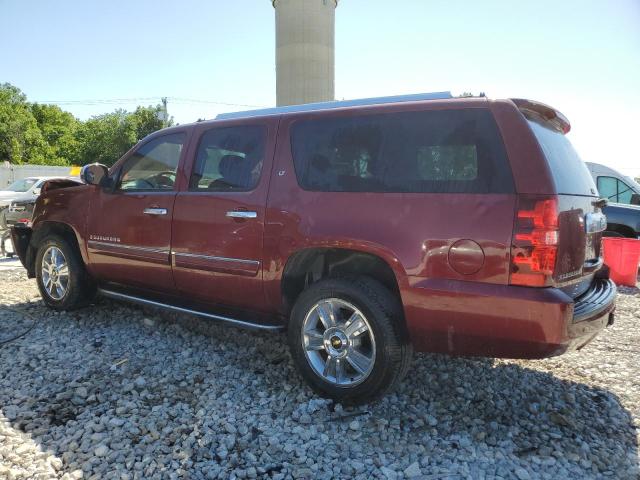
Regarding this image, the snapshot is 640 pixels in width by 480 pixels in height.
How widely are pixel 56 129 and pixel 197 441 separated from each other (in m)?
59.3

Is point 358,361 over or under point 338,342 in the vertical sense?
under

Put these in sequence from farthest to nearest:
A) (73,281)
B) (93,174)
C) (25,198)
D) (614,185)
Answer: (25,198)
(614,185)
(73,281)
(93,174)

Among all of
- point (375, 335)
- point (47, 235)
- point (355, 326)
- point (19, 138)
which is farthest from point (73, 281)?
point (19, 138)

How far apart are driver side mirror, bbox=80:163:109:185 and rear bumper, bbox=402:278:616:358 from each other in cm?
311

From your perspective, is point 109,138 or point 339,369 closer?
point 339,369

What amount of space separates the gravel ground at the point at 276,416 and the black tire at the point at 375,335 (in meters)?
0.12

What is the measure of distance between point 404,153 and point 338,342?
123cm

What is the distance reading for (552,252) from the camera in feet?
8.30

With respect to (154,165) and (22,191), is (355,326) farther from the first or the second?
(22,191)

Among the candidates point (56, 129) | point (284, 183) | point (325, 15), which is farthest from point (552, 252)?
point (56, 129)

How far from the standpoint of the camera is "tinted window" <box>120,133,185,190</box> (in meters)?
4.18

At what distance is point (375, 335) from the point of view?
2.98 meters

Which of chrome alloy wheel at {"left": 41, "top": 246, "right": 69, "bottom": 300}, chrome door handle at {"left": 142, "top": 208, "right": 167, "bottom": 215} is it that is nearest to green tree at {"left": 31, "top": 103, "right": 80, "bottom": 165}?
chrome alloy wheel at {"left": 41, "top": 246, "right": 69, "bottom": 300}

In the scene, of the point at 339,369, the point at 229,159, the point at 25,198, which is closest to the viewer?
the point at 339,369
